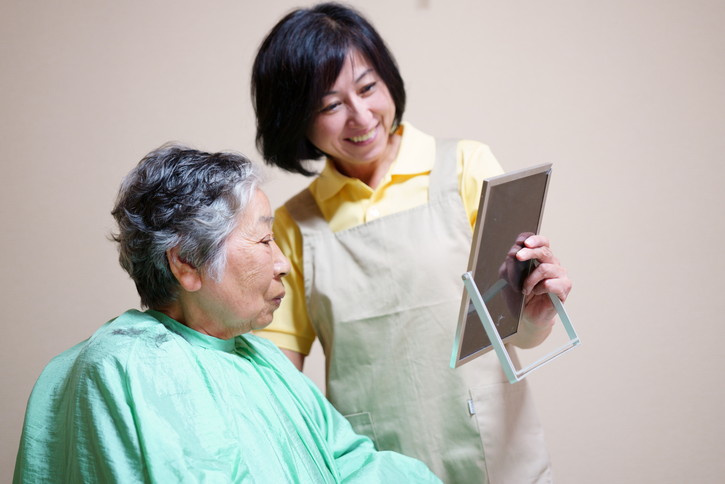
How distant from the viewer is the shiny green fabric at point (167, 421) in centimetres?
121

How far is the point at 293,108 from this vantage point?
1648 mm

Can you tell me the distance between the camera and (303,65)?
63.2 inches

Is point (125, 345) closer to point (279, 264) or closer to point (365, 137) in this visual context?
point (279, 264)

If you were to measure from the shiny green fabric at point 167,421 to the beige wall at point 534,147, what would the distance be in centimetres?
111

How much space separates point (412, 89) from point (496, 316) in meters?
1.40

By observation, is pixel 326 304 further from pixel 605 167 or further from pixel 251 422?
pixel 605 167

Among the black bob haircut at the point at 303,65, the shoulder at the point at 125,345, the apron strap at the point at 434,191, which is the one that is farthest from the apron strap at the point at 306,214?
the shoulder at the point at 125,345

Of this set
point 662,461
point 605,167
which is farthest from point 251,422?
point 662,461

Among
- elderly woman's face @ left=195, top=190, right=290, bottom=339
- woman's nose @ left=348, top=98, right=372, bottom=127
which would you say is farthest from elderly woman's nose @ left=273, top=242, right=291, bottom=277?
woman's nose @ left=348, top=98, right=372, bottom=127

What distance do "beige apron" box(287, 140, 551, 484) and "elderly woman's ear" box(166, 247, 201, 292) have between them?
35cm

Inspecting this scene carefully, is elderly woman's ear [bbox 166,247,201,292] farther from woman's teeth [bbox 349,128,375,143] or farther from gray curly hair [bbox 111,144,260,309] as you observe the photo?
woman's teeth [bbox 349,128,375,143]

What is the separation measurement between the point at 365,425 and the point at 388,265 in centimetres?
35

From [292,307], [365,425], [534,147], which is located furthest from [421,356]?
[534,147]

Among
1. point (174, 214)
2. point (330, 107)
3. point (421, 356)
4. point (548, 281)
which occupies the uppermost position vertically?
point (330, 107)
